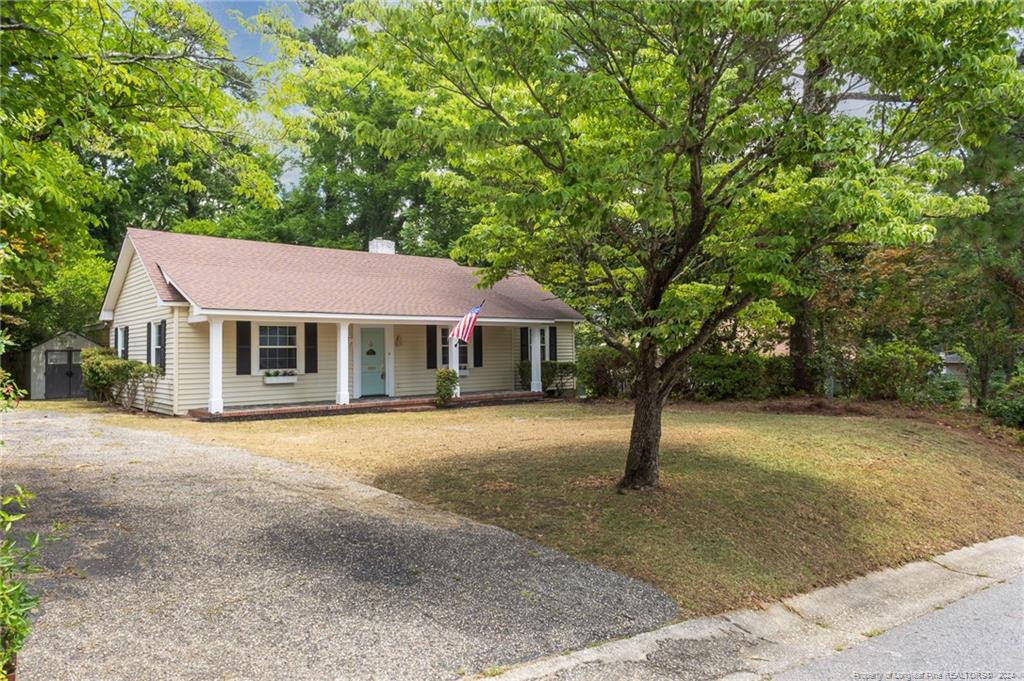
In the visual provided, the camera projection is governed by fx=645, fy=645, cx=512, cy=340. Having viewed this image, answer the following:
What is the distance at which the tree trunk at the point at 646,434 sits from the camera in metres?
6.55

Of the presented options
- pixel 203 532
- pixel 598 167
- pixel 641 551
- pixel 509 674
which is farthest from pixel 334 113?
pixel 509 674

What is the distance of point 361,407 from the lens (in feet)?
50.6

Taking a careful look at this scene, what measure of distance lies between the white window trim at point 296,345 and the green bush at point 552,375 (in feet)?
21.0

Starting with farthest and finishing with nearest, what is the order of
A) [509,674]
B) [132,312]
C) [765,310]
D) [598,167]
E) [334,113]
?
[132,312]
[334,113]
[765,310]
[598,167]
[509,674]

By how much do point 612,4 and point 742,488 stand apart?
489 centimetres

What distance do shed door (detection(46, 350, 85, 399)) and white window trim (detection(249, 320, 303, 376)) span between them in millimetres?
9839

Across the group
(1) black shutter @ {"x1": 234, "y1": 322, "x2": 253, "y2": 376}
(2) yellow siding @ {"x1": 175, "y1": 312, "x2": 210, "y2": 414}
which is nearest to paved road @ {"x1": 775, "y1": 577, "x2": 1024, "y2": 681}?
(1) black shutter @ {"x1": 234, "y1": 322, "x2": 253, "y2": 376}

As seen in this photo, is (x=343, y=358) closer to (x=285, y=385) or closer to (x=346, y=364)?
(x=346, y=364)

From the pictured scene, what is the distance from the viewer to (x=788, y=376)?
1588cm

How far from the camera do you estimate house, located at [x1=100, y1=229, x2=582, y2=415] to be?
14.7 meters

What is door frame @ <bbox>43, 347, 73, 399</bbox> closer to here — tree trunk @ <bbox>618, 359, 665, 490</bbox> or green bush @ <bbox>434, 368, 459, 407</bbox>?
green bush @ <bbox>434, 368, 459, 407</bbox>

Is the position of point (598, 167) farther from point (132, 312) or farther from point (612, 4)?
point (132, 312)

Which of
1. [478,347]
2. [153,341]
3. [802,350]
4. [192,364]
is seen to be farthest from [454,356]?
[802,350]

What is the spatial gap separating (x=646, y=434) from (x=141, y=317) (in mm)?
15091
